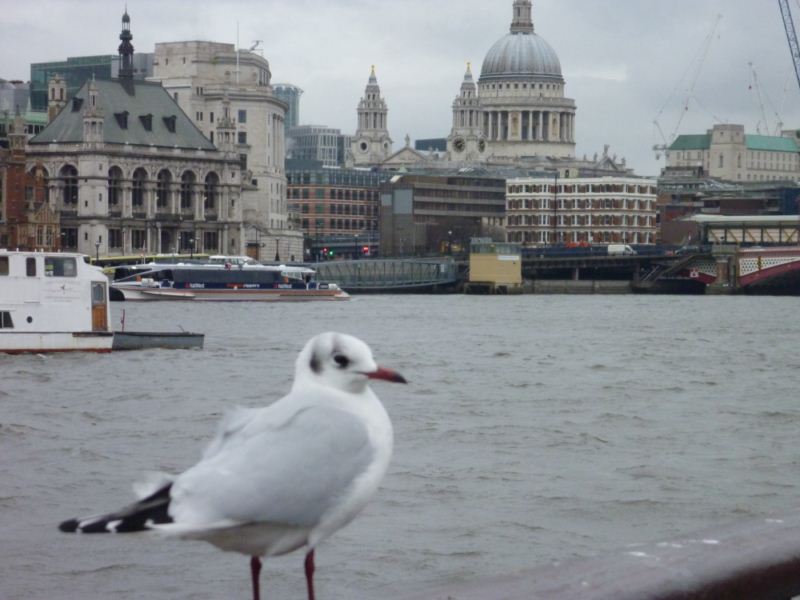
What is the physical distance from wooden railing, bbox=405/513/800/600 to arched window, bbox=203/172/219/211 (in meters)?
112

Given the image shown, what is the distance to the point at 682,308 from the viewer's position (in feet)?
249

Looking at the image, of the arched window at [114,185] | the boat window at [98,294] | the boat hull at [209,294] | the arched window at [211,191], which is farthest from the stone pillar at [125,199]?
the boat window at [98,294]

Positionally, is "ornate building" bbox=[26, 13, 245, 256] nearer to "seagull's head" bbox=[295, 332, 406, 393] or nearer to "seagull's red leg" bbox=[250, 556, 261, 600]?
"seagull's red leg" bbox=[250, 556, 261, 600]

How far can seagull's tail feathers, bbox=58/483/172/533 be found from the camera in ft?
12.9

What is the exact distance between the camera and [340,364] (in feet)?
14.5

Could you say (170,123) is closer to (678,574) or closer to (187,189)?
(187,189)

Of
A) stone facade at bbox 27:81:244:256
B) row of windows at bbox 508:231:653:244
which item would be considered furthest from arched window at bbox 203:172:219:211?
row of windows at bbox 508:231:653:244

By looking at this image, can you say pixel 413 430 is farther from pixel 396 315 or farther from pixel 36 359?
pixel 396 315

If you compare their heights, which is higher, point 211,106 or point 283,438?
point 211,106

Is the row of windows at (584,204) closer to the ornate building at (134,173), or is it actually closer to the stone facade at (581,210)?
the stone facade at (581,210)

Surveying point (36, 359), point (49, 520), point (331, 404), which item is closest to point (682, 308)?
point (36, 359)

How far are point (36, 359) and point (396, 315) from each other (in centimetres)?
3066

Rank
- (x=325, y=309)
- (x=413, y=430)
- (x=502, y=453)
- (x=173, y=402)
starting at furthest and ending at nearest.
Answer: (x=325, y=309)
(x=173, y=402)
(x=413, y=430)
(x=502, y=453)

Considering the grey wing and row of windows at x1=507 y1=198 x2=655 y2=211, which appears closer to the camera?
the grey wing
